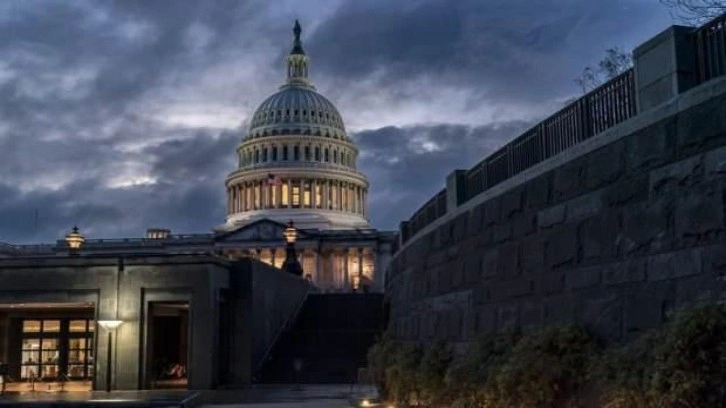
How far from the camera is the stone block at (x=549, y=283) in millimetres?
11591

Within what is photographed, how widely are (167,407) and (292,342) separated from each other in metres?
17.2

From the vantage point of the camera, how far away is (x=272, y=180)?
125188mm

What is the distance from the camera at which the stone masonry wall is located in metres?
8.61

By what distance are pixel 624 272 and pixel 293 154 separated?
390 ft

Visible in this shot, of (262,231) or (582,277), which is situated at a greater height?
(262,231)

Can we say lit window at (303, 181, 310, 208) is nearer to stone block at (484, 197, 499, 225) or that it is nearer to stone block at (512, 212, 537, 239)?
stone block at (484, 197, 499, 225)

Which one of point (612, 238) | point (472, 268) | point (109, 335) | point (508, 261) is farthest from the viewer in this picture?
point (109, 335)

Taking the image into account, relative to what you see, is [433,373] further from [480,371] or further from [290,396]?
[290,396]

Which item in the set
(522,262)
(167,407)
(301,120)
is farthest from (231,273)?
(301,120)

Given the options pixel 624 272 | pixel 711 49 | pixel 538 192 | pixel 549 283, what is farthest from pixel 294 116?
pixel 711 49

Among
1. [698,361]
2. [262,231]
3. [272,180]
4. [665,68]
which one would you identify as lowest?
[698,361]

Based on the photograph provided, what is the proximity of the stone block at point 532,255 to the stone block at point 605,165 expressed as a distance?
61.3 inches

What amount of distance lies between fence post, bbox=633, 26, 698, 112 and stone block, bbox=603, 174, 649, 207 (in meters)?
0.81

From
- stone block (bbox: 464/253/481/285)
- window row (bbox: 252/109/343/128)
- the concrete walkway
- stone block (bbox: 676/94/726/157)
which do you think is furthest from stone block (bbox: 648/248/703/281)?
window row (bbox: 252/109/343/128)
